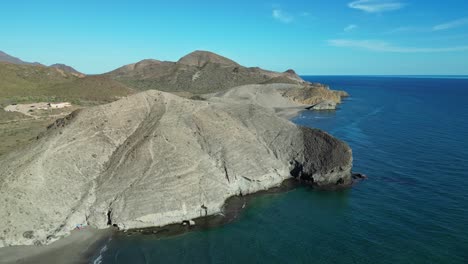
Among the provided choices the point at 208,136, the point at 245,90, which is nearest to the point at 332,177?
the point at 208,136

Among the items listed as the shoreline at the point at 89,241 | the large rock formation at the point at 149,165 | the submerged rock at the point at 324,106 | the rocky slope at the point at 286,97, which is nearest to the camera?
the shoreline at the point at 89,241

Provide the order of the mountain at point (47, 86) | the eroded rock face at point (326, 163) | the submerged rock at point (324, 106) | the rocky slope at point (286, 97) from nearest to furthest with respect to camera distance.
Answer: the eroded rock face at point (326, 163)
the mountain at point (47, 86)
the submerged rock at point (324, 106)
the rocky slope at point (286, 97)

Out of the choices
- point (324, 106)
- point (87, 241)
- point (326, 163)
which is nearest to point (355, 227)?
point (326, 163)

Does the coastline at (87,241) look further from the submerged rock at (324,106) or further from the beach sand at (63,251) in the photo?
the submerged rock at (324,106)

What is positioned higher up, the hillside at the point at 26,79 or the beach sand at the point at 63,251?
the hillside at the point at 26,79

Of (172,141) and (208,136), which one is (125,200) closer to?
(172,141)

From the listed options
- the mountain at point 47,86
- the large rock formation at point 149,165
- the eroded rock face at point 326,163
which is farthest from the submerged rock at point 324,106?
the eroded rock face at point 326,163

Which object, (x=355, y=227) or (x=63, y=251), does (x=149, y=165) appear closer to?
(x=63, y=251)

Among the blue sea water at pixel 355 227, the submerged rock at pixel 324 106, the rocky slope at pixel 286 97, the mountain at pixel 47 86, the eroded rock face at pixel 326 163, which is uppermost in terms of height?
the mountain at pixel 47 86
